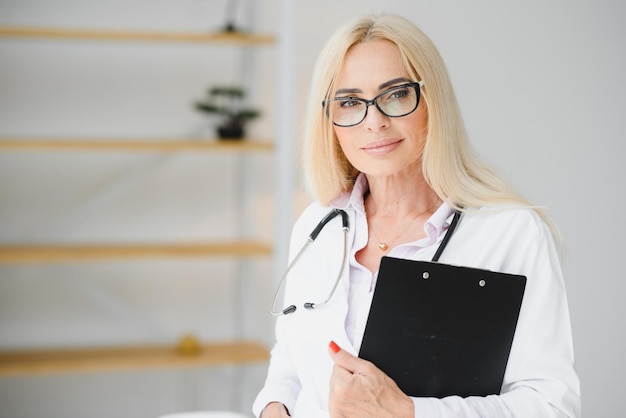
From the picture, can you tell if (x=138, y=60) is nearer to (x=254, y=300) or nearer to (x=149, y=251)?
(x=149, y=251)

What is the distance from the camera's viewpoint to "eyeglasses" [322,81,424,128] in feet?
4.69

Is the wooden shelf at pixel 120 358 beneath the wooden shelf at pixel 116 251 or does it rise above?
beneath

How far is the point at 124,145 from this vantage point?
3.36 m

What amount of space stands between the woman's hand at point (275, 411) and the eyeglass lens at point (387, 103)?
1.76 feet


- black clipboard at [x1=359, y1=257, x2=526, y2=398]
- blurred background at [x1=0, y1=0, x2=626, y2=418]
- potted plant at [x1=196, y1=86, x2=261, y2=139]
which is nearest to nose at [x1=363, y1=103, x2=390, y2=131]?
black clipboard at [x1=359, y1=257, x2=526, y2=398]

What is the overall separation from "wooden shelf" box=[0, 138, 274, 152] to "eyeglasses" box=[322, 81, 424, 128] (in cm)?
194

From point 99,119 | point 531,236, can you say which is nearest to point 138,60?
point 99,119

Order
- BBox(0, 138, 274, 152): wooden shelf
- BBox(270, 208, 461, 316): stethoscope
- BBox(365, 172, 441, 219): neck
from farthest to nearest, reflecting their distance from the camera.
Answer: BBox(0, 138, 274, 152): wooden shelf
BBox(365, 172, 441, 219): neck
BBox(270, 208, 461, 316): stethoscope

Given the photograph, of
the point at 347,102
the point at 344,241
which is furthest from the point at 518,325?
the point at 347,102

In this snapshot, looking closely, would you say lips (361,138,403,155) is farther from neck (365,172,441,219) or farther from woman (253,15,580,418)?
neck (365,172,441,219)

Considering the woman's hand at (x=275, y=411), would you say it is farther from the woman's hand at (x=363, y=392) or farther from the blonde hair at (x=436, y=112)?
the blonde hair at (x=436, y=112)

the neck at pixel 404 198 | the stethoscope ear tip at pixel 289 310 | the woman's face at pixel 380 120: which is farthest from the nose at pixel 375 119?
the stethoscope ear tip at pixel 289 310

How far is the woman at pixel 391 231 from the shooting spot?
1285 mm

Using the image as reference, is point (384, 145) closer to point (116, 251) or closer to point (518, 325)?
point (518, 325)
